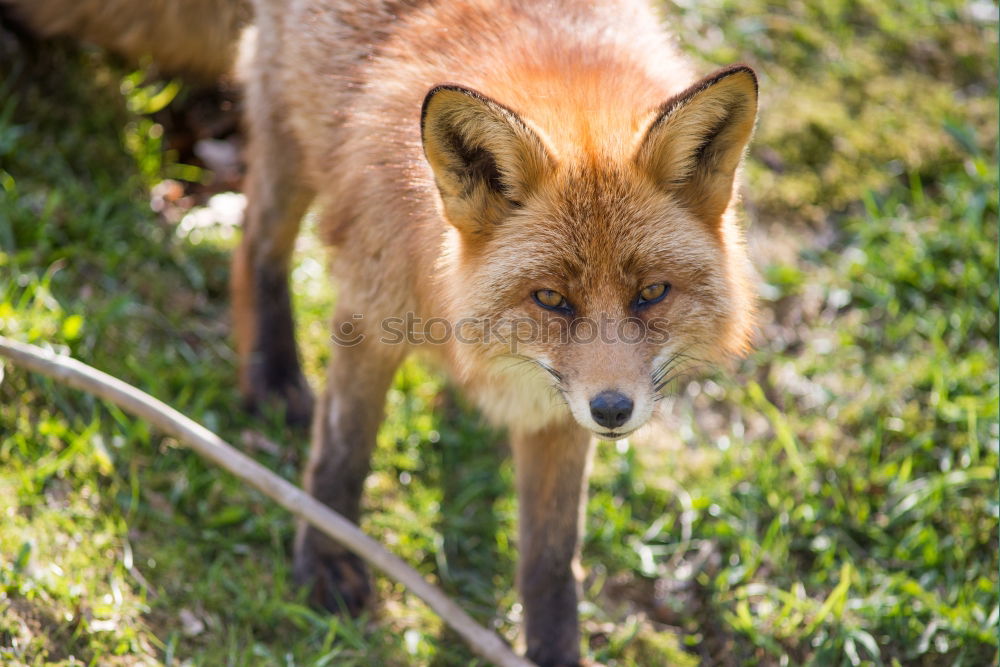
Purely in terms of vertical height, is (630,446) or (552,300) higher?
(552,300)

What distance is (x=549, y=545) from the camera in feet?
11.8

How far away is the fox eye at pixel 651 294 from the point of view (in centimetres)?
286

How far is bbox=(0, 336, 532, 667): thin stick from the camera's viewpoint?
3.33 metres

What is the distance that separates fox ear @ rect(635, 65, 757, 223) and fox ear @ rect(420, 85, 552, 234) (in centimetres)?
34

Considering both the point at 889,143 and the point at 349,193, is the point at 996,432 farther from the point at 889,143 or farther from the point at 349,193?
the point at 349,193

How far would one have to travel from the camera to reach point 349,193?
135 inches

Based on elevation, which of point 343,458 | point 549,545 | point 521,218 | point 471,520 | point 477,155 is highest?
point 477,155

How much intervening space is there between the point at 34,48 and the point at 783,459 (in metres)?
4.21

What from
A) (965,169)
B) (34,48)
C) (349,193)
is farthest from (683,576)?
(34,48)

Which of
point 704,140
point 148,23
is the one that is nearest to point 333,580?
point 704,140

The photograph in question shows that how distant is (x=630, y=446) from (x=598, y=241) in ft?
6.04

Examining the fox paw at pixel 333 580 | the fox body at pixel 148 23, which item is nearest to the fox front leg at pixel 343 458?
the fox paw at pixel 333 580

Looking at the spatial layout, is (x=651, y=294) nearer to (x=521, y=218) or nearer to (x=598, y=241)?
(x=598, y=241)

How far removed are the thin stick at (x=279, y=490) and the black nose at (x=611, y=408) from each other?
3.57ft
